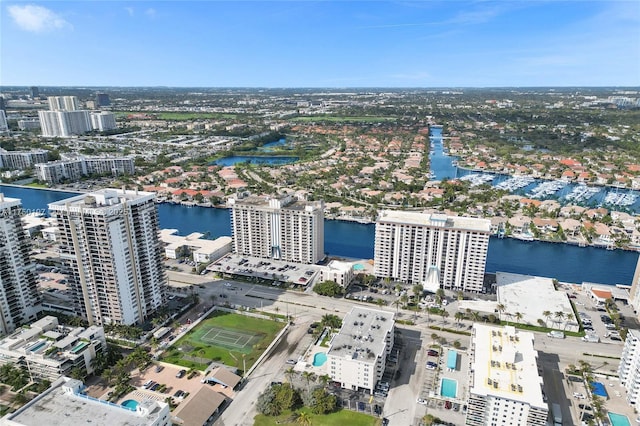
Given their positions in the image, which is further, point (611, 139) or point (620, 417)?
point (611, 139)

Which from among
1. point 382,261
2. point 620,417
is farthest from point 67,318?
point 620,417

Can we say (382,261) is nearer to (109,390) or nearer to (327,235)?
(327,235)

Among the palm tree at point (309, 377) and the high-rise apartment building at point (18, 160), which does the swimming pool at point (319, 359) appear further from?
the high-rise apartment building at point (18, 160)

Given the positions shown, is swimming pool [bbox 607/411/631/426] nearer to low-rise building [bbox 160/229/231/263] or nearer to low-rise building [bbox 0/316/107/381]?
low-rise building [bbox 0/316/107/381]

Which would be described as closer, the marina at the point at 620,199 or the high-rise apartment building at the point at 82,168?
the marina at the point at 620,199

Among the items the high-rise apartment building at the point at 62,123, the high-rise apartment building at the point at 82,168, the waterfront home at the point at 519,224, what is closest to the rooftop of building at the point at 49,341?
the waterfront home at the point at 519,224

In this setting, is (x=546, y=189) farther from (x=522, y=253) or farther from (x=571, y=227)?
(x=522, y=253)
